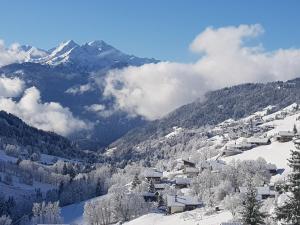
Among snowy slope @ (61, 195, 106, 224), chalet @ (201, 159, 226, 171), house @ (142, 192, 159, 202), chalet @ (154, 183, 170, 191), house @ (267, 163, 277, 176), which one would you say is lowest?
snowy slope @ (61, 195, 106, 224)


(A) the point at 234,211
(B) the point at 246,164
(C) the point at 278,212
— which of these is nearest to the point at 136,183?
(B) the point at 246,164

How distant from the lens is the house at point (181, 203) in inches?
5285

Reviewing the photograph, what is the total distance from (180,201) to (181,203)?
1.65 m

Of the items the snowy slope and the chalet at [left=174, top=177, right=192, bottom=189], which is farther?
the chalet at [left=174, top=177, right=192, bottom=189]

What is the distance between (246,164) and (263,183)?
16.6 m

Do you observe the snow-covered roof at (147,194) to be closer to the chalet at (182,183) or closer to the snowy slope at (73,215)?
the chalet at (182,183)

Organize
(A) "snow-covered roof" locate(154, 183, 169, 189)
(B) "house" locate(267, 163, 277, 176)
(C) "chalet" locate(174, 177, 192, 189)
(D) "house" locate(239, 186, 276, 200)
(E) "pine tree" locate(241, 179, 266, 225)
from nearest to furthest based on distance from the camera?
(E) "pine tree" locate(241, 179, 266, 225) < (D) "house" locate(239, 186, 276, 200) < (B) "house" locate(267, 163, 277, 176) < (C) "chalet" locate(174, 177, 192, 189) < (A) "snow-covered roof" locate(154, 183, 169, 189)

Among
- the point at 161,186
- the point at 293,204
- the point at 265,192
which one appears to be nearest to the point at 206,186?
the point at 161,186

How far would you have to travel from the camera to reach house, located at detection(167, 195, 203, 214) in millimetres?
134250

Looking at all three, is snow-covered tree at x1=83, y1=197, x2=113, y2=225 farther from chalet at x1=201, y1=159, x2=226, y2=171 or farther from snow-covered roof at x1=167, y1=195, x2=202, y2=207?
chalet at x1=201, y1=159, x2=226, y2=171

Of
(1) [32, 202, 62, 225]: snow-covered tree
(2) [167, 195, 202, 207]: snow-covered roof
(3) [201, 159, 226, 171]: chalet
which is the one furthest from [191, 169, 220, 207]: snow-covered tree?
(1) [32, 202, 62, 225]: snow-covered tree

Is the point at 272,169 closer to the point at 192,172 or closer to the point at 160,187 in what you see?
the point at 160,187

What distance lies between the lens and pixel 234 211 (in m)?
106

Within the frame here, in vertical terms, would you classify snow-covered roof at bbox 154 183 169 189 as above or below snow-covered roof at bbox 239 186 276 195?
above
